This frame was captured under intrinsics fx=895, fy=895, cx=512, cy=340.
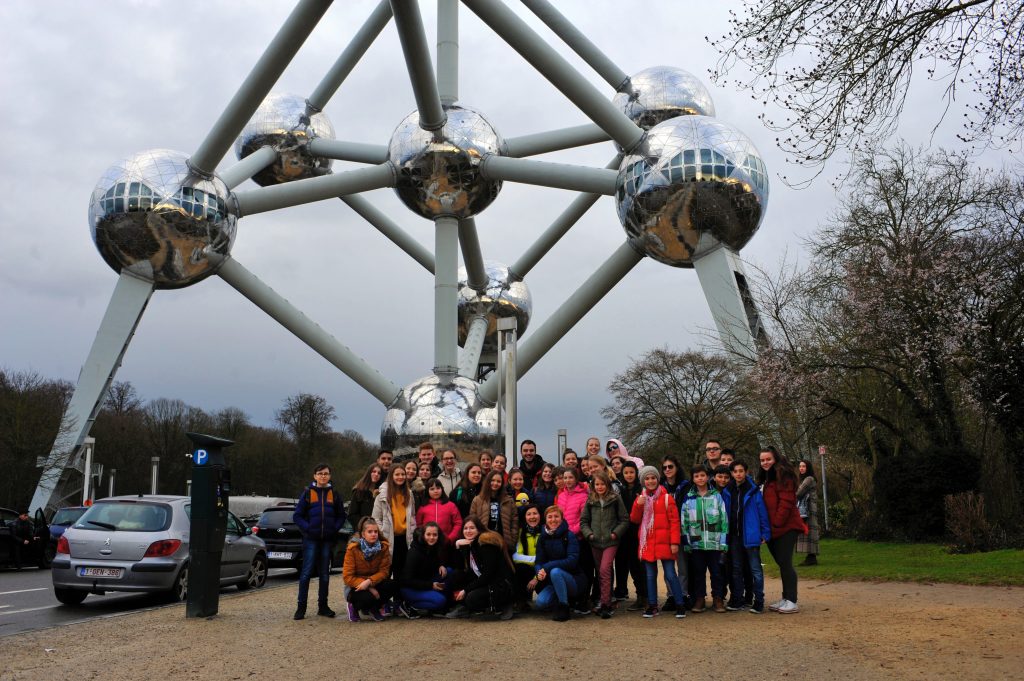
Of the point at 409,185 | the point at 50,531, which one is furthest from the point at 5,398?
the point at 409,185

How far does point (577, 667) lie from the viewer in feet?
17.0

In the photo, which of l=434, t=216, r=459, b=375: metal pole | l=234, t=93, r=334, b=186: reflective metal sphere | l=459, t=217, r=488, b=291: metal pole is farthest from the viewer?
l=234, t=93, r=334, b=186: reflective metal sphere

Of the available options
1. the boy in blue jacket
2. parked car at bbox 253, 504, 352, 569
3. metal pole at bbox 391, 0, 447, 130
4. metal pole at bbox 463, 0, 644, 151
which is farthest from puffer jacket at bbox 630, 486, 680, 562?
parked car at bbox 253, 504, 352, 569

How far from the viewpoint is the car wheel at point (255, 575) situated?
35.5ft

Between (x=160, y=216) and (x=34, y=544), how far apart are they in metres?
6.04

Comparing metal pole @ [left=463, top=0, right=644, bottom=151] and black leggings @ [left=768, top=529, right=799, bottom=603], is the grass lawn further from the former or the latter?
metal pole @ [left=463, top=0, right=644, bottom=151]

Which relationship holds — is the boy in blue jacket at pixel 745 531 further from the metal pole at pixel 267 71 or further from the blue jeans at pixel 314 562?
the metal pole at pixel 267 71

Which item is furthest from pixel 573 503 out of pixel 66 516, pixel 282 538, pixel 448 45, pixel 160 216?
pixel 66 516

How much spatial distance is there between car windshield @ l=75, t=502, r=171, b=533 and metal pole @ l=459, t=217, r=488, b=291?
7817mm

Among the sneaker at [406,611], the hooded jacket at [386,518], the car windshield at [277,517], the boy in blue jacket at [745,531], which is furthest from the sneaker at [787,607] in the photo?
the car windshield at [277,517]

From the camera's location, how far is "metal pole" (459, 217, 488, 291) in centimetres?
1622

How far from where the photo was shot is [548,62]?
12.3 m

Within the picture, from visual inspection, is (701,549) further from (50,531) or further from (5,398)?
(5,398)

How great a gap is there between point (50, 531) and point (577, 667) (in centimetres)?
1331
